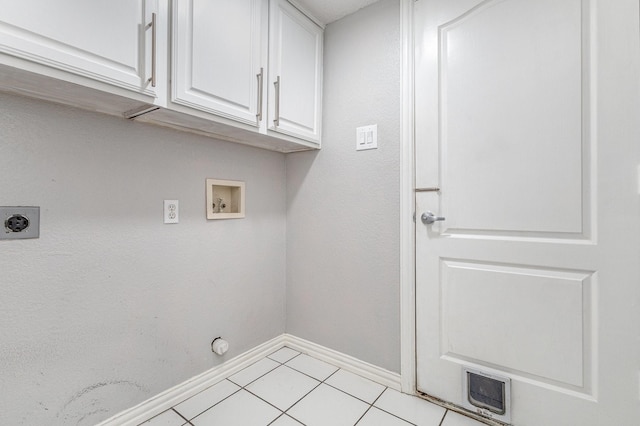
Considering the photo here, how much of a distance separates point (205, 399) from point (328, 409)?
620 millimetres

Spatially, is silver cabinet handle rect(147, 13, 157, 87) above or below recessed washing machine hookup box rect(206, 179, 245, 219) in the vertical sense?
above

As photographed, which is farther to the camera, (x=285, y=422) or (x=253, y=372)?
(x=253, y=372)

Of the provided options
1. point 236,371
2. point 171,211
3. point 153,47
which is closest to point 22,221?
point 171,211

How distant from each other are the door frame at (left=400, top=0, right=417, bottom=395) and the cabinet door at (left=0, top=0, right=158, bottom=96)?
3.77ft

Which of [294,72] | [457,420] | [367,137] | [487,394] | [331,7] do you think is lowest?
[457,420]

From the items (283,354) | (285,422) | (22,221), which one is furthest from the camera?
(283,354)

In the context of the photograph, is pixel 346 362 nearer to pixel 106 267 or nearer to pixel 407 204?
pixel 407 204

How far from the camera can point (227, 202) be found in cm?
172

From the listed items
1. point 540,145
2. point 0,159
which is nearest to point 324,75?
point 540,145

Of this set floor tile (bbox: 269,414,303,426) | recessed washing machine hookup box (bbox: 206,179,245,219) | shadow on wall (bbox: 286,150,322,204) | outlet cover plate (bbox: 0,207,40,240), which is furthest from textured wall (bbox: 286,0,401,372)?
outlet cover plate (bbox: 0,207,40,240)

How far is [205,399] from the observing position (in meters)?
1.42

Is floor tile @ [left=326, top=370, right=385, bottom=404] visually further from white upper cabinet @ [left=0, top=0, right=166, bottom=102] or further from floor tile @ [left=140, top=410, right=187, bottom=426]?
white upper cabinet @ [left=0, top=0, right=166, bottom=102]

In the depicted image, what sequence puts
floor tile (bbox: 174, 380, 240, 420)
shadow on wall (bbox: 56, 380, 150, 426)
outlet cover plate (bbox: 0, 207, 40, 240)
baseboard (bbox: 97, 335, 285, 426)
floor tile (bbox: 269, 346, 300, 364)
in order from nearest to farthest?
1. outlet cover plate (bbox: 0, 207, 40, 240)
2. shadow on wall (bbox: 56, 380, 150, 426)
3. baseboard (bbox: 97, 335, 285, 426)
4. floor tile (bbox: 174, 380, 240, 420)
5. floor tile (bbox: 269, 346, 300, 364)

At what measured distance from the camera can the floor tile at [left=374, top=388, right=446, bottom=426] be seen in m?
1.29
